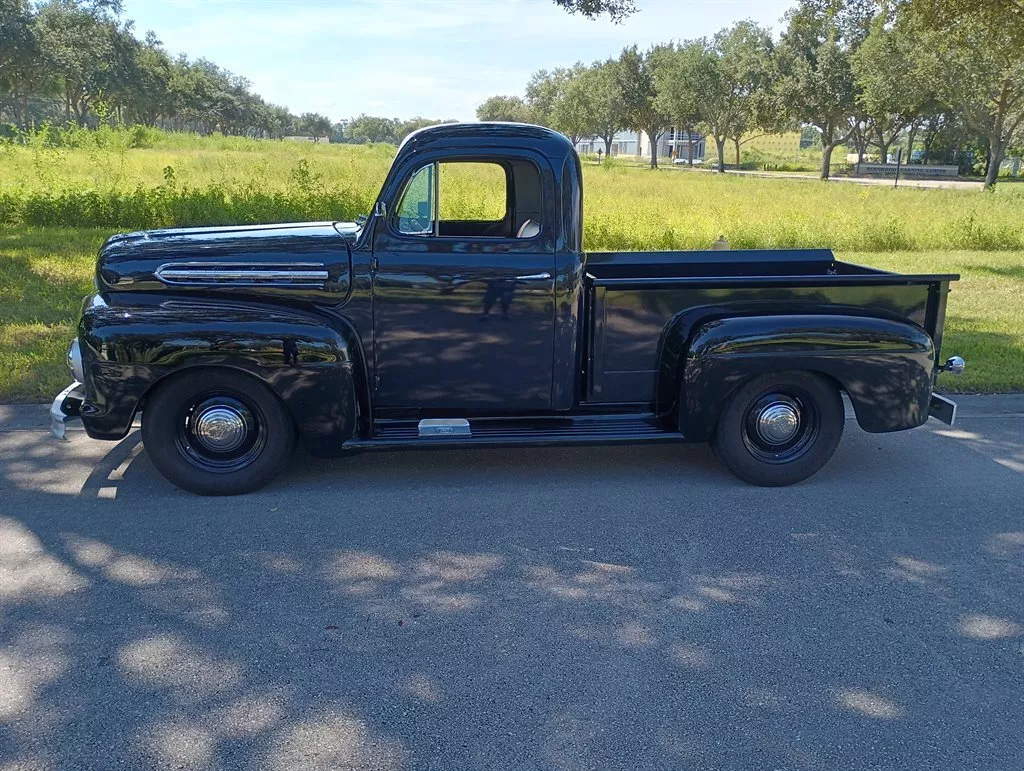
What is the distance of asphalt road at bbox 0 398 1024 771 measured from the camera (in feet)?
9.31

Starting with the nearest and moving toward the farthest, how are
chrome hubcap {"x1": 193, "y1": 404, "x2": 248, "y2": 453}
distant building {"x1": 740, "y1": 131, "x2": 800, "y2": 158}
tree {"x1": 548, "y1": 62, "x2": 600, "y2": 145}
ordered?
chrome hubcap {"x1": 193, "y1": 404, "x2": 248, "y2": 453}, tree {"x1": 548, "y1": 62, "x2": 600, "y2": 145}, distant building {"x1": 740, "y1": 131, "x2": 800, "y2": 158}

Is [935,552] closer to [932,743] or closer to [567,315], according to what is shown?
[932,743]

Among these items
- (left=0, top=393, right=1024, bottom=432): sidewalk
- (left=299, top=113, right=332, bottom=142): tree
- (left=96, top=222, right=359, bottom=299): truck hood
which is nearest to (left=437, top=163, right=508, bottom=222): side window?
(left=96, top=222, right=359, bottom=299): truck hood

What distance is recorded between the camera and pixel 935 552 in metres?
4.28

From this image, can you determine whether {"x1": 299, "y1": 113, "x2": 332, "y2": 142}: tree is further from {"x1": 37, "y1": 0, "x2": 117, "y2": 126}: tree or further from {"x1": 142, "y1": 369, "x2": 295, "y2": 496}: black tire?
{"x1": 142, "y1": 369, "x2": 295, "y2": 496}: black tire

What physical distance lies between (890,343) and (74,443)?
203 inches

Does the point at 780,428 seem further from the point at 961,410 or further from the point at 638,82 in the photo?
the point at 638,82

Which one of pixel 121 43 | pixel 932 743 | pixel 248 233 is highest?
pixel 121 43

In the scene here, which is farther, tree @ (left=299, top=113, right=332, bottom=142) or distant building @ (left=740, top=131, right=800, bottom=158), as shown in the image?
tree @ (left=299, top=113, right=332, bottom=142)

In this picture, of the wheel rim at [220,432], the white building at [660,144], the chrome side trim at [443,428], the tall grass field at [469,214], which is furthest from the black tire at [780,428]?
the white building at [660,144]

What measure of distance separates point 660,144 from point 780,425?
121 meters

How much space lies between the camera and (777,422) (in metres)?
5.07

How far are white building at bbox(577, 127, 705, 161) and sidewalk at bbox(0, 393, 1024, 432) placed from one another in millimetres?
80426

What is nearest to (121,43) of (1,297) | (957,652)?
(1,297)
